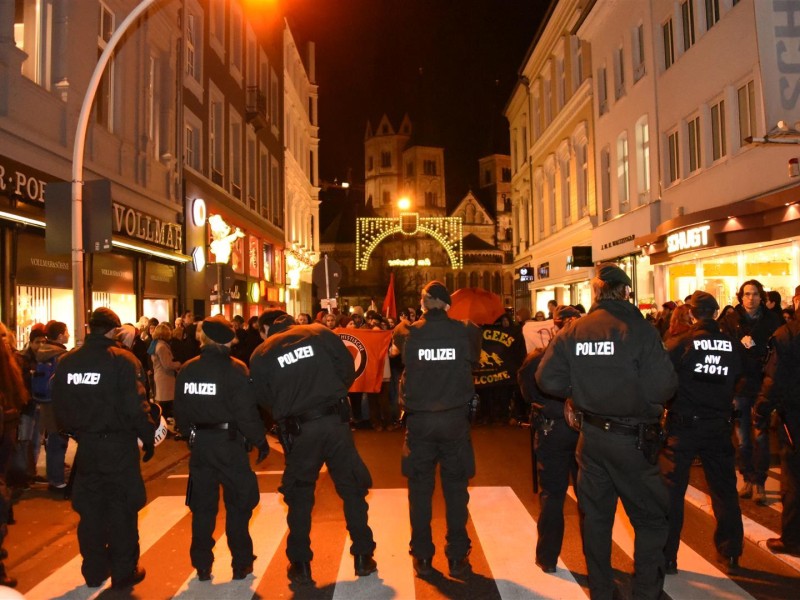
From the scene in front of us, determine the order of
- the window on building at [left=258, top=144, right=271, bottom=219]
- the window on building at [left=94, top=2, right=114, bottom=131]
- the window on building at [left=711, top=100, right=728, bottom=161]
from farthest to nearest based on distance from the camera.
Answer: the window on building at [left=258, top=144, right=271, bottom=219] → the window on building at [left=711, top=100, right=728, bottom=161] → the window on building at [left=94, top=2, right=114, bottom=131]

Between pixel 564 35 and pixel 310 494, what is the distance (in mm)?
26451

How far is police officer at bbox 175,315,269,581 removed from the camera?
532 centimetres

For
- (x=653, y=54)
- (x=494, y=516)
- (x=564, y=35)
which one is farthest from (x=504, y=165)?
(x=494, y=516)

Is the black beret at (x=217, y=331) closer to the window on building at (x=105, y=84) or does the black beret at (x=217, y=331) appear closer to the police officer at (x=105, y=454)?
the police officer at (x=105, y=454)

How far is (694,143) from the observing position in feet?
57.0

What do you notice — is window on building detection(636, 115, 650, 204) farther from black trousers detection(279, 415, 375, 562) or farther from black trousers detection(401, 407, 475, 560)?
black trousers detection(279, 415, 375, 562)

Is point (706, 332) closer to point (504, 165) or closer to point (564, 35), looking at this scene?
point (564, 35)

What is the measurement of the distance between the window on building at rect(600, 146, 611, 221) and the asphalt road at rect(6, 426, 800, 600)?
660 inches

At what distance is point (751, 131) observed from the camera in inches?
559

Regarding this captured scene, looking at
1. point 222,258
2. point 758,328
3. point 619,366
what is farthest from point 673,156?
point 619,366

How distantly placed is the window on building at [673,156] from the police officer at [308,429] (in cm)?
1543

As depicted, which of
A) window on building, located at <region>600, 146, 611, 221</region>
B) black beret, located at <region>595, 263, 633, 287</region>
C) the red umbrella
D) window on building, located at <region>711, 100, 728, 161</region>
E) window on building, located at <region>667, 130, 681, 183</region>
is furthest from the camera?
window on building, located at <region>600, 146, 611, 221</region>

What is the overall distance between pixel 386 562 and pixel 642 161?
18044 millimetres

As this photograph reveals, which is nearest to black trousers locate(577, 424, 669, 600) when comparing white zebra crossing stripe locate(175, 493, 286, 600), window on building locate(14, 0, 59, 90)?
white zebra crossing stripe locate(175, 493, 286, 600)
